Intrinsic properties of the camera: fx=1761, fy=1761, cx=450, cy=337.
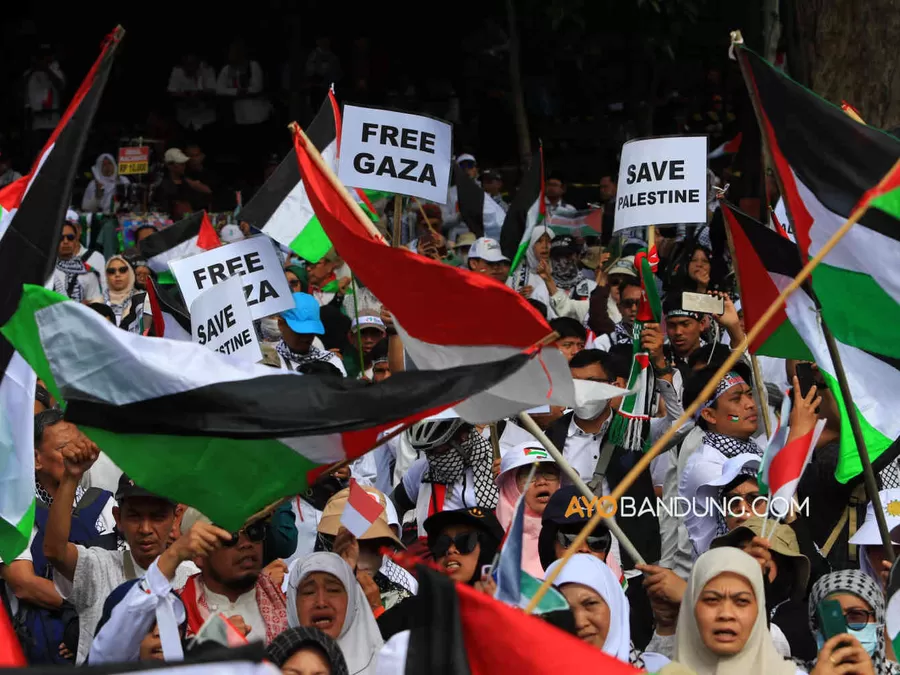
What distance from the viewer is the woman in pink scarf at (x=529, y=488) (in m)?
7.19

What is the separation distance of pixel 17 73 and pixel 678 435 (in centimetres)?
1518

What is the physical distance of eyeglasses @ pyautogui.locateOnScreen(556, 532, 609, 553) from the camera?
661cm

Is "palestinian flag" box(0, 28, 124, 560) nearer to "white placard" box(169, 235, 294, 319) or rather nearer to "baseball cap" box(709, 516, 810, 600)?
"white placard" box(169, 235, 294, 319)

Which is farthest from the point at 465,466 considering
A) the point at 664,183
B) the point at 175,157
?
the point at 175,157

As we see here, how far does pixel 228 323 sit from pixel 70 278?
5722mm

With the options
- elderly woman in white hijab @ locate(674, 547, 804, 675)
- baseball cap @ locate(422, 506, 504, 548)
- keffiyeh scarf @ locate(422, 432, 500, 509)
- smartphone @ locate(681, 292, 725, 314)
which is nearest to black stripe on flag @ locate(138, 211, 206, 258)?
keffiyeh scarf @ locate(422, 432, 500, 509)

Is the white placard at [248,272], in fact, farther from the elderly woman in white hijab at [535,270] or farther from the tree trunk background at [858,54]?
the tree trunk background at [858,54]

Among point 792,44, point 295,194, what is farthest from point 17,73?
point 295,194

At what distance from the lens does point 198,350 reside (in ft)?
17.6

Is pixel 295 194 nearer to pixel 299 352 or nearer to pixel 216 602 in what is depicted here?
pixel 299 352

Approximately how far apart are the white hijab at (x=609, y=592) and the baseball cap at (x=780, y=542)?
0.84 m

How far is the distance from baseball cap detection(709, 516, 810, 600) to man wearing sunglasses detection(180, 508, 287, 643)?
1.64m

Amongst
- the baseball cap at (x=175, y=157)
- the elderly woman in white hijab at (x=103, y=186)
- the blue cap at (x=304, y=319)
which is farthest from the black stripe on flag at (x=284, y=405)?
the baseball cap at (x=175, y=157)

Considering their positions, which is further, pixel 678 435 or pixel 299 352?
pixel 299 352
